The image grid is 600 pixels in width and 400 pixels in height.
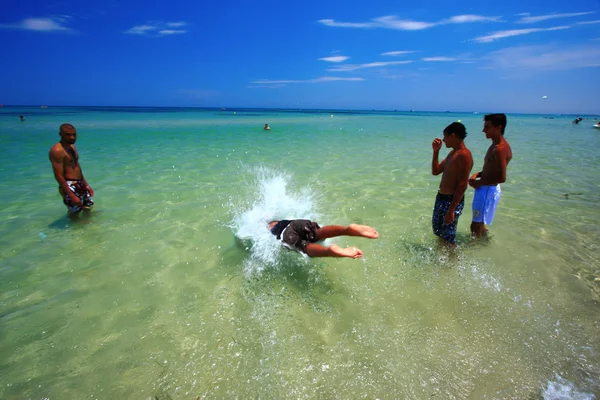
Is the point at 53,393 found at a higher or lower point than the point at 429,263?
lower

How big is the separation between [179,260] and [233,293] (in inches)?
A: 53.7

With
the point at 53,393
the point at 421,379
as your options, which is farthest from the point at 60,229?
the point at 421,379

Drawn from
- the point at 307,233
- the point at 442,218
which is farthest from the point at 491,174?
the point at 307,233

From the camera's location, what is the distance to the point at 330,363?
270 centimetres

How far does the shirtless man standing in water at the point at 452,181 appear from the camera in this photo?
12.9 ft

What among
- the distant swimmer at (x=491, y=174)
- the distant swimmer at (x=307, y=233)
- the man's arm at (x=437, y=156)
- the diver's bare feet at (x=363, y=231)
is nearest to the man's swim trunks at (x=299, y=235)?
the distant swimmer at (x=307, y=233)

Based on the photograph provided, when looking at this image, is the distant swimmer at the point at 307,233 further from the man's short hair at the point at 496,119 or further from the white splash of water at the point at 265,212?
the man's short hair at the point at 496,119

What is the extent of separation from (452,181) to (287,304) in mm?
2945

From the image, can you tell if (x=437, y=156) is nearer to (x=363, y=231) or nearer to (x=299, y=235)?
(x=363, y=231)

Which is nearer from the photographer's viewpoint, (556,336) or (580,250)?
(556,336)

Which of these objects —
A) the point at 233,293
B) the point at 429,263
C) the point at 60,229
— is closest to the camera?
the point at 233,293

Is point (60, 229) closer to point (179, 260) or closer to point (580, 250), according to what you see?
point (179, 260)

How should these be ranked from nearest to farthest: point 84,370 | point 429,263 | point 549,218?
point 84,370 < point 429,263 < point 549,218

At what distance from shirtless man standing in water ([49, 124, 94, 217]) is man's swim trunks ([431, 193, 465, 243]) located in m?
6.45
